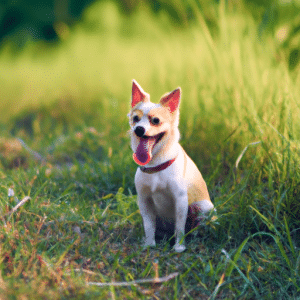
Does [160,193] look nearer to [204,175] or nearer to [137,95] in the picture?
[137,95]

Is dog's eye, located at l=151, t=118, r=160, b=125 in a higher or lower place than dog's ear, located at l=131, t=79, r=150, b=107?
lower

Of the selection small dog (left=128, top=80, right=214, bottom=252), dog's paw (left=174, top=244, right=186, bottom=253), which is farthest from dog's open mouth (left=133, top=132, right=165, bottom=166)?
dog's paw (left=174, top=244, right=186, bottom=253)

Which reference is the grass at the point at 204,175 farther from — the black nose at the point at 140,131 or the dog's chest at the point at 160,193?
the black nose at the point at 140,131

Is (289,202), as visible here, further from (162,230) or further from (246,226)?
(162,230)

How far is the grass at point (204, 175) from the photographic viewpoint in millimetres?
1792

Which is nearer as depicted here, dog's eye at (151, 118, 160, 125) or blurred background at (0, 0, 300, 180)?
dog's eye at (151, 118, 160, 125)

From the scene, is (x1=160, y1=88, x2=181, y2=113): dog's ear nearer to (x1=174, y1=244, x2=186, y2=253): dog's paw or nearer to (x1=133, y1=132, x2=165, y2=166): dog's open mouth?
(x1=133, y1=132, x2=165, y2=166): dog's open mouth

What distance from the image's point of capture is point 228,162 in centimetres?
270

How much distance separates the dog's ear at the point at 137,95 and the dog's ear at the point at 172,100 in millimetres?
105

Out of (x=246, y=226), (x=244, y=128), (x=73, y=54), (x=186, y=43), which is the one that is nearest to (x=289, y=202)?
(x=246, y=226)

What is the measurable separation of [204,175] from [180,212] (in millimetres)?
848

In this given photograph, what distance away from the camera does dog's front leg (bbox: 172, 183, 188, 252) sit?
75.6 inches

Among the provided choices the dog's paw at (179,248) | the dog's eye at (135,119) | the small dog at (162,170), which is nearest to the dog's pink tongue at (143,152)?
the small dog at (162,170)

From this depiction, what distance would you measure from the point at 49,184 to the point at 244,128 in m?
1.41
